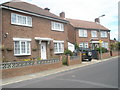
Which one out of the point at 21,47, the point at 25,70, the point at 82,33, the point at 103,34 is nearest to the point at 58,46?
the point at 21,47

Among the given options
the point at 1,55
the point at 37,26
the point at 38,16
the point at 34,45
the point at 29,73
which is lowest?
the point at 29,73

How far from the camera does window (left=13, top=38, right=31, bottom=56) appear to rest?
13834 mm

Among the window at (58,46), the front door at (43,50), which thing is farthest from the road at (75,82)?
the window at (58,46)

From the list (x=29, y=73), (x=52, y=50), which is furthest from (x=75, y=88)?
(x=52, y=50)

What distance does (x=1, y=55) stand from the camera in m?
12.2

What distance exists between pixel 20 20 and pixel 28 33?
1.68 meters

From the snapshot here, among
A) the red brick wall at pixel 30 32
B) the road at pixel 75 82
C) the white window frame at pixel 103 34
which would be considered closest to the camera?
the road at pixel 75 82

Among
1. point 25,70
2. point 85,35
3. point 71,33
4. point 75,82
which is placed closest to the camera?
point 75,82

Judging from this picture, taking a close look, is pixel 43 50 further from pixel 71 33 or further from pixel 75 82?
pixel 71 33

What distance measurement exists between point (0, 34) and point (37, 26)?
15.8ft

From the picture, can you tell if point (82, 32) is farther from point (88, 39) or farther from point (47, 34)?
point (47, 34)

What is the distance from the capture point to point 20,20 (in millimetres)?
14500

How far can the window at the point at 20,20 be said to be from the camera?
13.9 m

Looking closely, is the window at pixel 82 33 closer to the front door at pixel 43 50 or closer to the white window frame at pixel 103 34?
the white window frame at pixel 103 34
